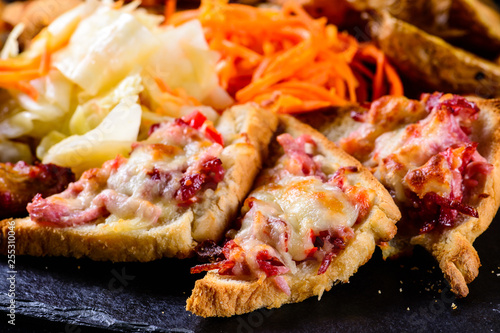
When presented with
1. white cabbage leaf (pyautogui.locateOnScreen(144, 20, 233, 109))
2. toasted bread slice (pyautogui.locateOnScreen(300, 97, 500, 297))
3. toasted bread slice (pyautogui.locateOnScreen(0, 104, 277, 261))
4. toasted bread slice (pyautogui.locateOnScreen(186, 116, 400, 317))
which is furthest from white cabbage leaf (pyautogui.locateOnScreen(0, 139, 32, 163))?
toasted bread slice (pyautogui.locateOnScreen(300, 97, 500, 297))

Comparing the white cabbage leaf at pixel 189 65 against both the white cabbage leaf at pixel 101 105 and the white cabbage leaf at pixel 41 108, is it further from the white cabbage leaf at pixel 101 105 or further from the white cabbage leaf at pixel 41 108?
the white cabbage leaf at pixel 41 108

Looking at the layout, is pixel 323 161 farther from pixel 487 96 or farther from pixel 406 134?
pixel 487 96

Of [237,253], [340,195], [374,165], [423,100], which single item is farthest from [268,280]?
[423,100]

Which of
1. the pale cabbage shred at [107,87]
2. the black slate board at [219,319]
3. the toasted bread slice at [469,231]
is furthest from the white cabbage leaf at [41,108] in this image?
the toasted bread slice at [469,231]

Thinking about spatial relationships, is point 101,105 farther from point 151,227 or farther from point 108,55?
point 151,227

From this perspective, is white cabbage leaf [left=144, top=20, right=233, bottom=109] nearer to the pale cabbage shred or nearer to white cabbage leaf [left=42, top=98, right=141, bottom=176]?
the pale cabbage shred
